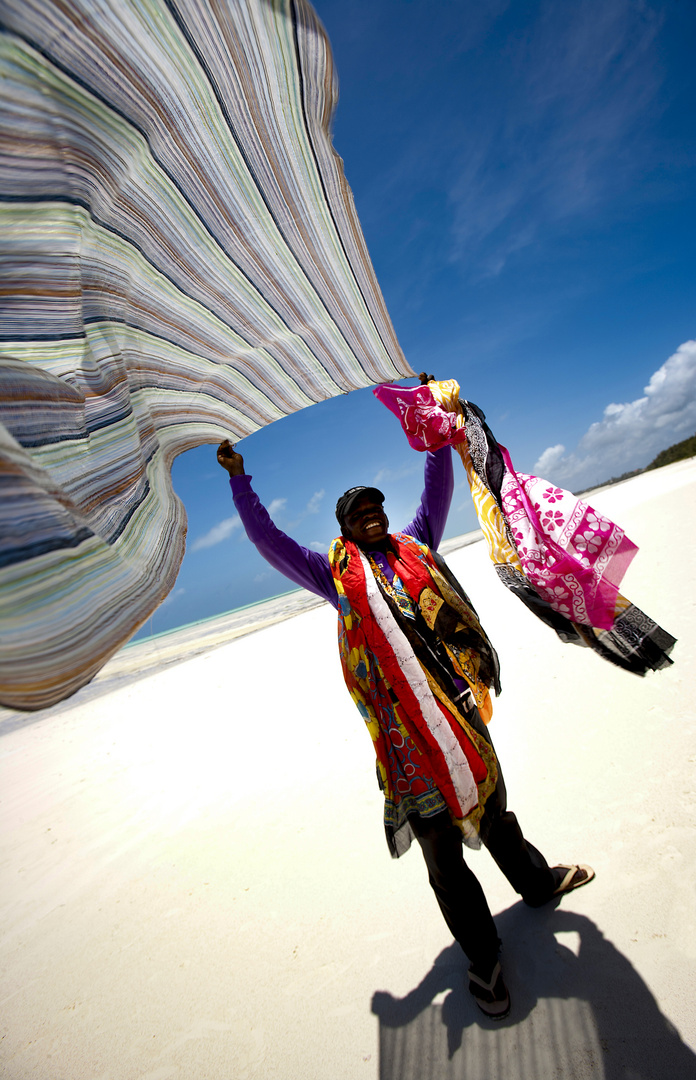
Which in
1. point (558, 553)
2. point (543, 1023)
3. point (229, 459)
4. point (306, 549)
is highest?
point (229, 459)

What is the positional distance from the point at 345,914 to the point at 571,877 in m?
1.36

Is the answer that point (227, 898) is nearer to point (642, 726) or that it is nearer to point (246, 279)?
point (642, 726)

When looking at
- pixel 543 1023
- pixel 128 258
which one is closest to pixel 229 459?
pixel 128 258

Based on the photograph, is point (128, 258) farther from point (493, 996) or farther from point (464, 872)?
point (493, 996)

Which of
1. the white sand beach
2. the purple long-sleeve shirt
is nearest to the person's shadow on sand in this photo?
the white sand beach

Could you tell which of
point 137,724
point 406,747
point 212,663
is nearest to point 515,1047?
point 406,747

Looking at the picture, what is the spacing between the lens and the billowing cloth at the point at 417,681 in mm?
1742

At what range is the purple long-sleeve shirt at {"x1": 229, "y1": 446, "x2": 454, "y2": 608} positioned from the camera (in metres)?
2.11

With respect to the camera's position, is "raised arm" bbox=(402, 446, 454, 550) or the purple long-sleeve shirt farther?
"raised arm" bbox=(402, 446, 454, 550)

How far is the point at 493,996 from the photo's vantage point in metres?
1.81

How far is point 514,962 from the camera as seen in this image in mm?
2020

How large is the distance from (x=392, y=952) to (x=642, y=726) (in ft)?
8.19

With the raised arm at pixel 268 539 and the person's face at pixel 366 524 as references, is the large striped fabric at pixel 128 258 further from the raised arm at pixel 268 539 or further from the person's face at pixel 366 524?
the person's face at pixel 366 524

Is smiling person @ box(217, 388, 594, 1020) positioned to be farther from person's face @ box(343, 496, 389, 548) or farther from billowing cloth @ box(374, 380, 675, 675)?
billowing cloth @ box(374, 380, 675, 675)
